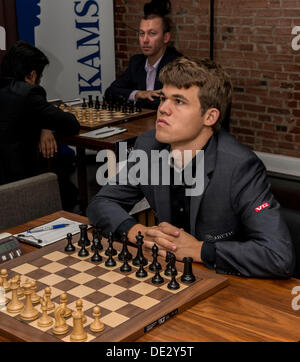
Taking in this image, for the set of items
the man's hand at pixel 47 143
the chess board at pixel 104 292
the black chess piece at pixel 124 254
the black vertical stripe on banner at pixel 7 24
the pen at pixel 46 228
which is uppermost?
the black vertical stripe on banner at pixel 7 24

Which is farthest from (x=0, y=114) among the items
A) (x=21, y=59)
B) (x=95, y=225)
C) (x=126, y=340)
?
(x=126, y=340)

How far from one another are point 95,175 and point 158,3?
1790mm

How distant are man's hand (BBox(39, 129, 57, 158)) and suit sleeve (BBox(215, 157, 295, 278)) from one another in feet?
7.28

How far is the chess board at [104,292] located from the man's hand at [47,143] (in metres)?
2.18

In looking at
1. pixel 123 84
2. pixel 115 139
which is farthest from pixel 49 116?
pixel 123 84

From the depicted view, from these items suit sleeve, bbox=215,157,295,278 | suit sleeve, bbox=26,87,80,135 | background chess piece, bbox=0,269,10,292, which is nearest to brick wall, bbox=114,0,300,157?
suit sleeve, bbox=26,87,80,135

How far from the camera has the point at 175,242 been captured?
183 cm

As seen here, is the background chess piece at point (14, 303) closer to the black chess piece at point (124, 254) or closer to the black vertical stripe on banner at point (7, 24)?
the black chess piece at point (124, 254)

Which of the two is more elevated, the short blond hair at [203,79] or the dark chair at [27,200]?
the short blond hair at [203,79]

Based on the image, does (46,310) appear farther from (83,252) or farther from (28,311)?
(83,252)

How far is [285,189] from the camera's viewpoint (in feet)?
16.0

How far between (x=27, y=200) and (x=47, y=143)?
1.64m

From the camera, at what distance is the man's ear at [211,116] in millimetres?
2074

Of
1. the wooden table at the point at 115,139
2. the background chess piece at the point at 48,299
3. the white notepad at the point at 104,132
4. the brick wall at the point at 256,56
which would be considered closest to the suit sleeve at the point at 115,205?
the background chess piece at the point at 48,299
